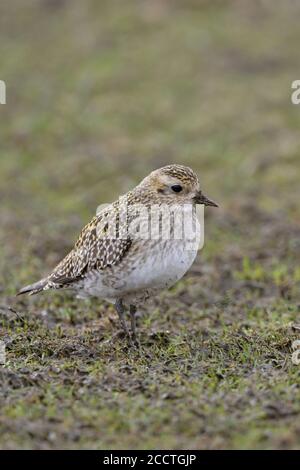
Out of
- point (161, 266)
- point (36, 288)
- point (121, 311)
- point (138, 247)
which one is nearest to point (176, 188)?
point (138, 247)

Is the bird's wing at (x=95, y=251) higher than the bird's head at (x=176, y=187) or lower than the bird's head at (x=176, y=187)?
lower

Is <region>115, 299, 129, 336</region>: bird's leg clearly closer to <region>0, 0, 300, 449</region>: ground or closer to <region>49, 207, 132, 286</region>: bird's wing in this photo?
<region>0, 0, 300, 449</region>: ground

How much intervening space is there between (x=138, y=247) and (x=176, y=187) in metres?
0.76

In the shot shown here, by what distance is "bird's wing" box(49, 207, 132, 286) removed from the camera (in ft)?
27.3

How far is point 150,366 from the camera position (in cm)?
773

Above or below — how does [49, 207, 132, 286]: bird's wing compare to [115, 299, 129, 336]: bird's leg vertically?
above

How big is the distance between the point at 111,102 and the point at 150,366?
462 inches

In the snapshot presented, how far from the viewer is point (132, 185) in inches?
591

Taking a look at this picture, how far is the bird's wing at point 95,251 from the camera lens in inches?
327

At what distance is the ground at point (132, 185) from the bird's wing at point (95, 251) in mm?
558

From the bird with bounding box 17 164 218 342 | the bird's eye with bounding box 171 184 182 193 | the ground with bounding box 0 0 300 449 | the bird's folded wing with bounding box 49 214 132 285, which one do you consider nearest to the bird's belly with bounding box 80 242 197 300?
the bird with bounding box 17 164 218 342

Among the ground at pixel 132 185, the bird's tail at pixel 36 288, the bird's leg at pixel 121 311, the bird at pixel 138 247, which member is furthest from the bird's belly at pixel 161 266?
the bird's tail at pixel 36 288

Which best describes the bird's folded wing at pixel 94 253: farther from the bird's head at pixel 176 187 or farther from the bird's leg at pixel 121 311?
the bird's head at pixel 176 187

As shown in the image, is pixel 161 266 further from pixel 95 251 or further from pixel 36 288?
pixel 36 288
